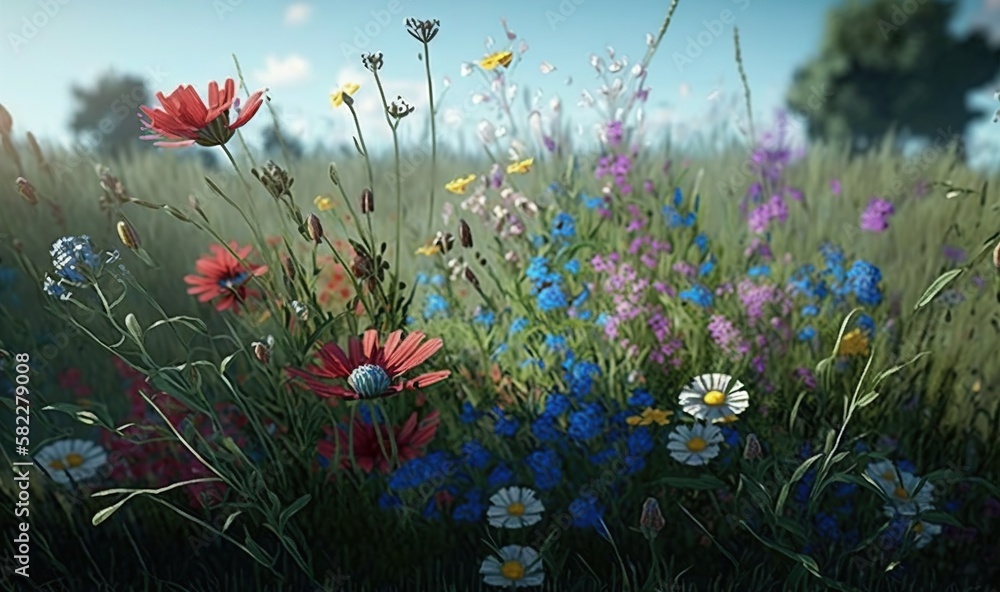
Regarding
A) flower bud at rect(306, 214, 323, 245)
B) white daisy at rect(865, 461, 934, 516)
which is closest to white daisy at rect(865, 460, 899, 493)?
white daisy at rect(865, 461, 934, 516)

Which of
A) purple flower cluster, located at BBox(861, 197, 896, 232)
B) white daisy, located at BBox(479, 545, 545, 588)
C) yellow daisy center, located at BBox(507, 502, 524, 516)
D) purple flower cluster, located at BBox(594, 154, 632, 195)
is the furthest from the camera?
purple flower cluster, located at BBox(861, 197, 896, 232)

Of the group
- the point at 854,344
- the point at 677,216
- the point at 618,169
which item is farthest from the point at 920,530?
the point at 618,169

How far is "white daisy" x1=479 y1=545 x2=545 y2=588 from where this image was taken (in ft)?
6.63

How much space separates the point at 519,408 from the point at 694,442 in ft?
1.69

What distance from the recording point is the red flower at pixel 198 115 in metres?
1.67

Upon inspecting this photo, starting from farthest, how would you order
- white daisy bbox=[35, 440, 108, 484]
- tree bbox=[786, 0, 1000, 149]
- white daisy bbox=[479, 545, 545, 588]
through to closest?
tree bbox=[786, 0, 1000, 149]
white daisy bbox=[35, 440, 108, 484]
white daisy bbox=[479, 545, 545, 588]

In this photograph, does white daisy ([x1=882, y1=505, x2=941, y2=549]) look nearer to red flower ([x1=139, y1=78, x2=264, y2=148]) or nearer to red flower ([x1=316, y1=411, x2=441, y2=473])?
red flower ([x1=316, y1=411, x2=441, y2=473])

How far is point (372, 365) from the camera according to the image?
179 cm

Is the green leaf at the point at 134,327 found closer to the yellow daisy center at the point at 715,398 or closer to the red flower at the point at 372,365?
the red flower at the point at 372,365

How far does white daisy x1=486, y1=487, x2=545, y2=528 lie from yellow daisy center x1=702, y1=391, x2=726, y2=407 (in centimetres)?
44

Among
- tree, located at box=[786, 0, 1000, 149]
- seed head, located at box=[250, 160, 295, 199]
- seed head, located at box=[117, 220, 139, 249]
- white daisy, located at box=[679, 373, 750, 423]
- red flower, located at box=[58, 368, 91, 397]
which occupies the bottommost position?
tree, located at box=[786, 0, 1000, 149]

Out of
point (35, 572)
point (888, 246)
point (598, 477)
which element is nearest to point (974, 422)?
point (598, 477)

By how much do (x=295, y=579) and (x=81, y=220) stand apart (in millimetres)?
2903

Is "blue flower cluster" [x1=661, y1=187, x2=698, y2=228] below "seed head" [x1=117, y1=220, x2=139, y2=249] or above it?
below
